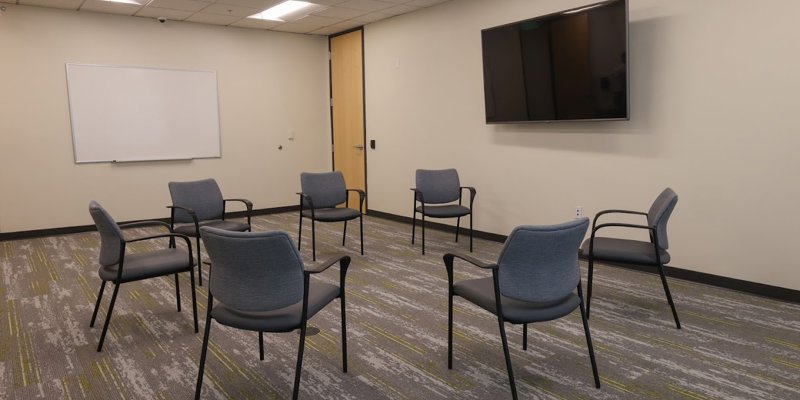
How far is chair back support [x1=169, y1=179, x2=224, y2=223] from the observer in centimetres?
443

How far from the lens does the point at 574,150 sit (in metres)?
4.81

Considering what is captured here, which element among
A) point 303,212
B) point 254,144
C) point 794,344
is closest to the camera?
point 794,344

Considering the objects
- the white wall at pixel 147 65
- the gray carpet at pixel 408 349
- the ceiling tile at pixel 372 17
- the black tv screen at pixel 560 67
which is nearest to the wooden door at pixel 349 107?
the white wall at pixel 147 65

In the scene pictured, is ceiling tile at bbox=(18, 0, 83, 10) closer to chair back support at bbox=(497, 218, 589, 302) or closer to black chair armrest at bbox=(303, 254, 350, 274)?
black chair armrest at bbox=(303, 254, 350, 274)

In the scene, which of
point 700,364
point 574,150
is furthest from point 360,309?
point 574,150

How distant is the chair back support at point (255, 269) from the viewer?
82.6 inches

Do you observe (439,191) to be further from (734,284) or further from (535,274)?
(535,274)

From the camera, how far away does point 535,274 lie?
225cm

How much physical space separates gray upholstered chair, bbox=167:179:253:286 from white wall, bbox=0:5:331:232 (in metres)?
2.53

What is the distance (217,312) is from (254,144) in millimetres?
5460

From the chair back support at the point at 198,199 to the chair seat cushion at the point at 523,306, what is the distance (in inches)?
112

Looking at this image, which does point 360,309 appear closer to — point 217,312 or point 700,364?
point 217,312

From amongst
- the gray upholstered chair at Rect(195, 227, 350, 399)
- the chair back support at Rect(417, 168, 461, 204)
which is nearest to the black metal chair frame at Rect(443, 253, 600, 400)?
the gray upholstered chair at Rect(195, 227, 350, 399)

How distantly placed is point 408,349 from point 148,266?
5.15ft
